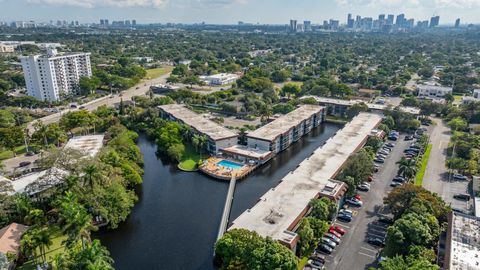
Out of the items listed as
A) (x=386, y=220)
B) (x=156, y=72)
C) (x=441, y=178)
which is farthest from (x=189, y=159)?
(x=156, y=72)

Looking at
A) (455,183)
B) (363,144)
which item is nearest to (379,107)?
(363,144)

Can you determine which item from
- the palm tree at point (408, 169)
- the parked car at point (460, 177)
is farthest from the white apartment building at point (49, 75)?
the parked car at point (460, 177)

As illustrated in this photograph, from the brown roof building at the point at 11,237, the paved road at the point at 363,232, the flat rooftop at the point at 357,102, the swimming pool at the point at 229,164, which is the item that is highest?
the flat rooftop at the point at 357,102

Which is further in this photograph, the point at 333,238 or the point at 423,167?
the point at 423,167

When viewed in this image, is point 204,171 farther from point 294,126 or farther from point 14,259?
point 14,259

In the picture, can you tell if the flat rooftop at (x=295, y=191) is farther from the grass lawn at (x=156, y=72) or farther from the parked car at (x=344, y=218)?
the grass lawn at (x=156, y=72)

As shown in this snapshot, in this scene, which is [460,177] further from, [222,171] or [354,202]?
[222,171]
